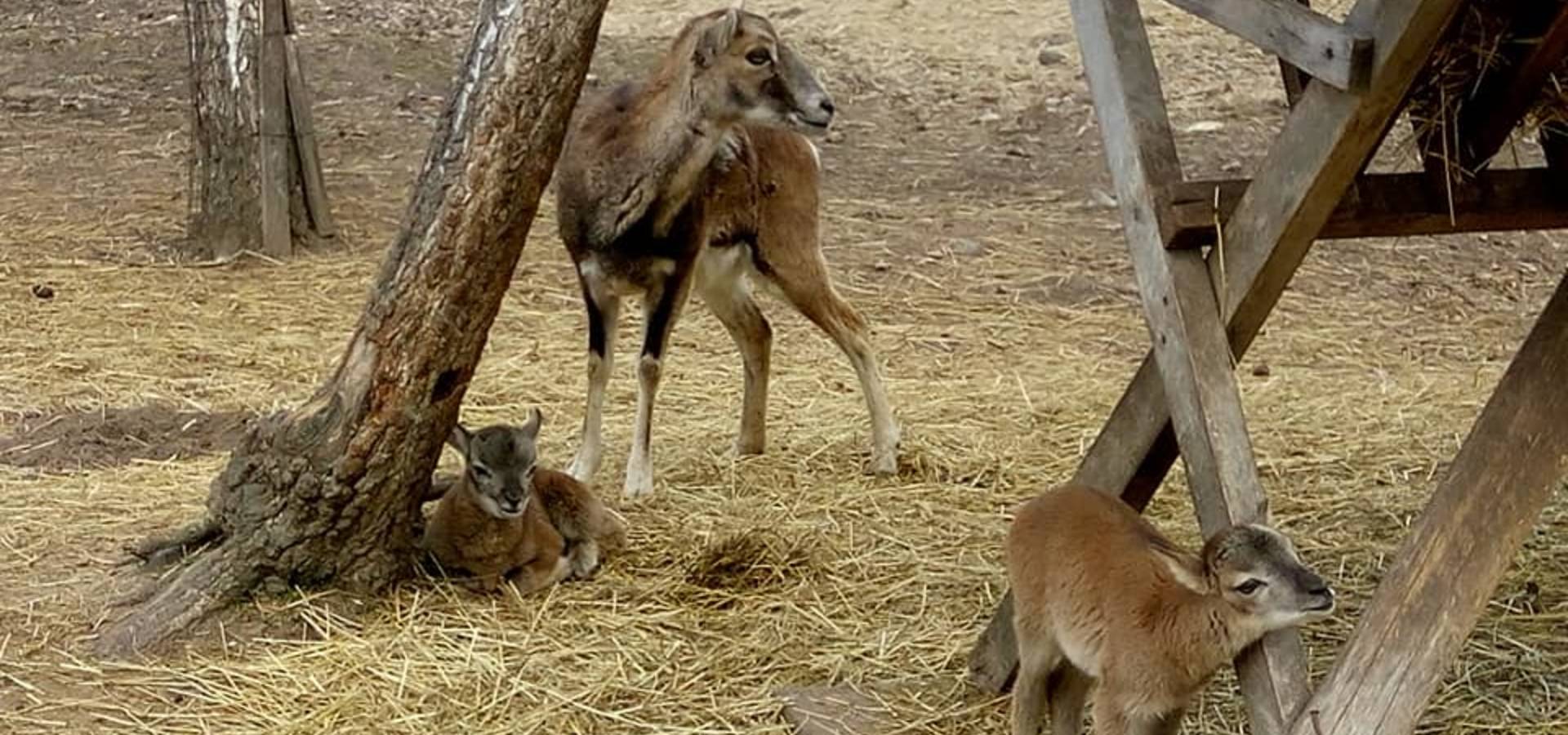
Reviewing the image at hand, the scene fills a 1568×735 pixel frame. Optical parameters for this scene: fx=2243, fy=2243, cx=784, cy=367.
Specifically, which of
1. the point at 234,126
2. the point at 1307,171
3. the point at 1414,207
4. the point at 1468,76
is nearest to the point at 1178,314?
the point at 1307,171

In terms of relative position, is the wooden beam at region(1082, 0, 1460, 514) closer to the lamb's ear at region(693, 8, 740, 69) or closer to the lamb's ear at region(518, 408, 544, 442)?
the lamb's ear at region(518, 408, 544, 442)

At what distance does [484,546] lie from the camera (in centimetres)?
604

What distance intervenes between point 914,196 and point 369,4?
5774 mm

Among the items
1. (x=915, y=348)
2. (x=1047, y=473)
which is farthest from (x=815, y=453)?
(x=915, y=348)

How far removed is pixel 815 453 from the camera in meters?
7.92

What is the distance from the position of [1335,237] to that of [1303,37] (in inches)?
28.8

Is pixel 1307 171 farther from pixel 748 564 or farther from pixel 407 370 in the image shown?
pixel 748 564

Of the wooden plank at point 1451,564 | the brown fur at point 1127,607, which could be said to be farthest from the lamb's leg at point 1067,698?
the wooden plank at point 1451,564

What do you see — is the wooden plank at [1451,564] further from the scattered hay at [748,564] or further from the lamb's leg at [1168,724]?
the scattered hay at [748,564]

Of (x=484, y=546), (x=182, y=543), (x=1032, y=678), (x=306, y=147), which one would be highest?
(x=1032, y=678)

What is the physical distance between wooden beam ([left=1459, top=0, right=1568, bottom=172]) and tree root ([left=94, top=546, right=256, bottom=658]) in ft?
10.4

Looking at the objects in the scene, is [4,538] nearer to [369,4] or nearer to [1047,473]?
[1047,473]

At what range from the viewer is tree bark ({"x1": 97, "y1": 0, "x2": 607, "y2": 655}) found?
544cm

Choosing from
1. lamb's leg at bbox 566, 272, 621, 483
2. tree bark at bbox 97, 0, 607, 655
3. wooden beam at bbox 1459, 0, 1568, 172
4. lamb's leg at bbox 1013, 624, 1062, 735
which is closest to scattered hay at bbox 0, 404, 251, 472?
lamb's leg at bbox 566, 272, 621, 483
